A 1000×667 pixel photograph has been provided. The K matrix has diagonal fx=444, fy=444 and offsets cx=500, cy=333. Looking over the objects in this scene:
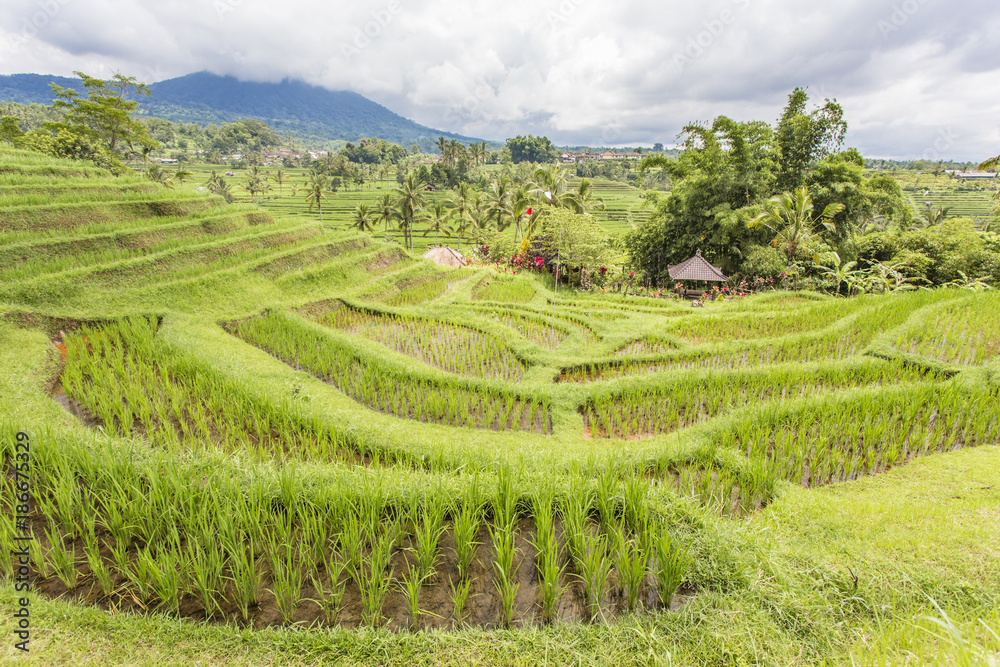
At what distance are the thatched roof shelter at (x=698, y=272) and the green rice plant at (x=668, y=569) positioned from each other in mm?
13825

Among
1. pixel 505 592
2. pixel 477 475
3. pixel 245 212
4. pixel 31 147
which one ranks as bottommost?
pixel 505 592

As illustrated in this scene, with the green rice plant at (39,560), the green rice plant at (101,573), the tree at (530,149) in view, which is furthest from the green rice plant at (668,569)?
the tree at (530,149)

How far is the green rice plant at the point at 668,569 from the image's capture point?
2.51 metres

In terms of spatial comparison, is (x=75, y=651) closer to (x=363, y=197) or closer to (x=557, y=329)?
(x=557, y=329)

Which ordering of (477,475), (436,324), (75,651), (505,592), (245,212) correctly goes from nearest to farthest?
(75,651) → (505,592) → (477,475) → (436,324) → (245,212)

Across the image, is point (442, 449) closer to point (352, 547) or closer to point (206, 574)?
point (352, 547)

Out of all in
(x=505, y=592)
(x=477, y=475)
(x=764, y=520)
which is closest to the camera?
(x=505, y=592)

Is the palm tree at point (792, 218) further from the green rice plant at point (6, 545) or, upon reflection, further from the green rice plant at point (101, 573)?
the green rice plant at point (6, 545)

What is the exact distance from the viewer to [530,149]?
95.9 m

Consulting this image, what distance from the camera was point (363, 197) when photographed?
54.4 m

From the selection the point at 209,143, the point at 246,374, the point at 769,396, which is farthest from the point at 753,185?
the point at 209,143

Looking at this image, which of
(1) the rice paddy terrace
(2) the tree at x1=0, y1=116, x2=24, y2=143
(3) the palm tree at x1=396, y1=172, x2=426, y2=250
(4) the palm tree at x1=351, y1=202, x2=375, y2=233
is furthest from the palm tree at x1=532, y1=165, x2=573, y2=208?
(2) the tree at x1=0, y1=116, x2=24, y2=143

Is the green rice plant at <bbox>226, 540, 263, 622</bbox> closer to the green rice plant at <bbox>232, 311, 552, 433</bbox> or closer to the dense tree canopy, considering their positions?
the green rice plant at <bbox>232, 311, 552, 433</bbox>

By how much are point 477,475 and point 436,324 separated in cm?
688
